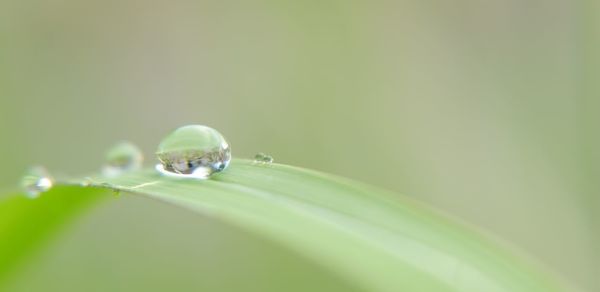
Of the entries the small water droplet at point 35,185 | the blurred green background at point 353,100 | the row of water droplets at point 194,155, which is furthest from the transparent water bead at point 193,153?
the blurred green background at point 353,100

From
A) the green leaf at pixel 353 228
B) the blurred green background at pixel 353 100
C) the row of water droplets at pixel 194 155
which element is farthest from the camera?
the blurred green background at pixel 353 100

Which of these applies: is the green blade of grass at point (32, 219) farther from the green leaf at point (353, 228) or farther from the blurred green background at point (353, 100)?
the blurred green background at point (353, 100)

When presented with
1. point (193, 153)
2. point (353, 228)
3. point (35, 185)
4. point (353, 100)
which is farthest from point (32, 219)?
point (353, 100)

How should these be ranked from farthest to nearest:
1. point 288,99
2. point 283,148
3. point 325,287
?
point 288,99
point 283,148
point 325,287

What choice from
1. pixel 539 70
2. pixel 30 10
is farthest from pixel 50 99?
pixel 539 70

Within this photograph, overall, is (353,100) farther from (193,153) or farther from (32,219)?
(193,153)

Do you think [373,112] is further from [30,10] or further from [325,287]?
[30,10]

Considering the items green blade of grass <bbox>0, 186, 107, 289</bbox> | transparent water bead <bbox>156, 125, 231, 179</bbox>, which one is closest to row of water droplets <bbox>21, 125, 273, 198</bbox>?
transparent water bead <bbox>156, 125, 231, 179</bbox>
